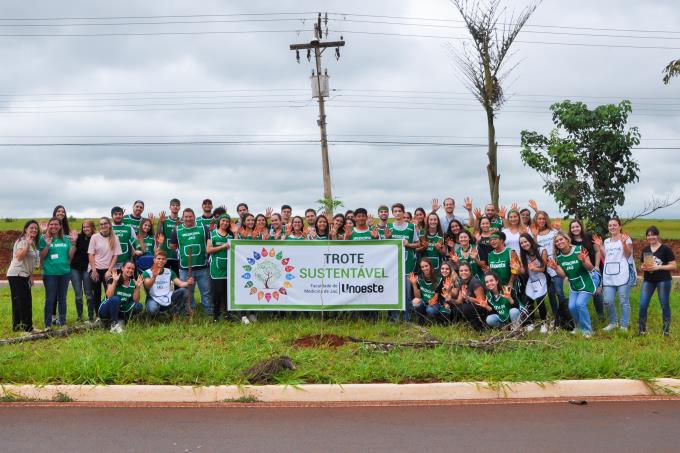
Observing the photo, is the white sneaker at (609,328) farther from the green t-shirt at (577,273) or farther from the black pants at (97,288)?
the black pants at (97,288)

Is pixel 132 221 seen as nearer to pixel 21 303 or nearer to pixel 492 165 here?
pixel 21 303

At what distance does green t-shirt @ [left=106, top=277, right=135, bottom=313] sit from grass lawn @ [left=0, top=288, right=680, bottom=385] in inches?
17.0

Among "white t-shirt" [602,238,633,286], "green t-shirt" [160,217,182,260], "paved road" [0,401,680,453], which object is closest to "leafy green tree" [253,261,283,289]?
"green t-shirt" [160,217,182,260]

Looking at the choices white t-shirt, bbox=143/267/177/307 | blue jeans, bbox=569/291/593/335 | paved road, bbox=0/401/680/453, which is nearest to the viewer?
paved road, bbox=0/401/680/453

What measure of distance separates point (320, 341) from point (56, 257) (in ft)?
15.2

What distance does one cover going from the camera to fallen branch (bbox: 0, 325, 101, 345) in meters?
8.88

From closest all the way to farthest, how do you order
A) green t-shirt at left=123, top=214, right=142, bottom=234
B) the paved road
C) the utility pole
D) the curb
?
the paved road → the curb → green t-shirt at left=123, top=214, right=142, bottom=234 → the utility pole

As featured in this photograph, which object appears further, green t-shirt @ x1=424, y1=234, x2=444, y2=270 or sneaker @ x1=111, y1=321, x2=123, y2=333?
green t-shirt @ x1=424, y1=234, x2=444, y2=270

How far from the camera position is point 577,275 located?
946cm

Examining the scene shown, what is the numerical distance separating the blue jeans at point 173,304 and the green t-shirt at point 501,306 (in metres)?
4.58

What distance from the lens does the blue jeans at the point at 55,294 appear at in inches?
404

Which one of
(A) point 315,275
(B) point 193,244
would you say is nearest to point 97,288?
(B) point 193,244

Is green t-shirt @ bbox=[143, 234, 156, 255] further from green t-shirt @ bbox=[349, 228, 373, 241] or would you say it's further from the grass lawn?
green t-shirt @ bbox=[349, 228, 373, 241]

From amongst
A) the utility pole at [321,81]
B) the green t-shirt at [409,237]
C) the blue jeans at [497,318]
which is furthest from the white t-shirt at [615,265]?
the utility pole at [321,81]
